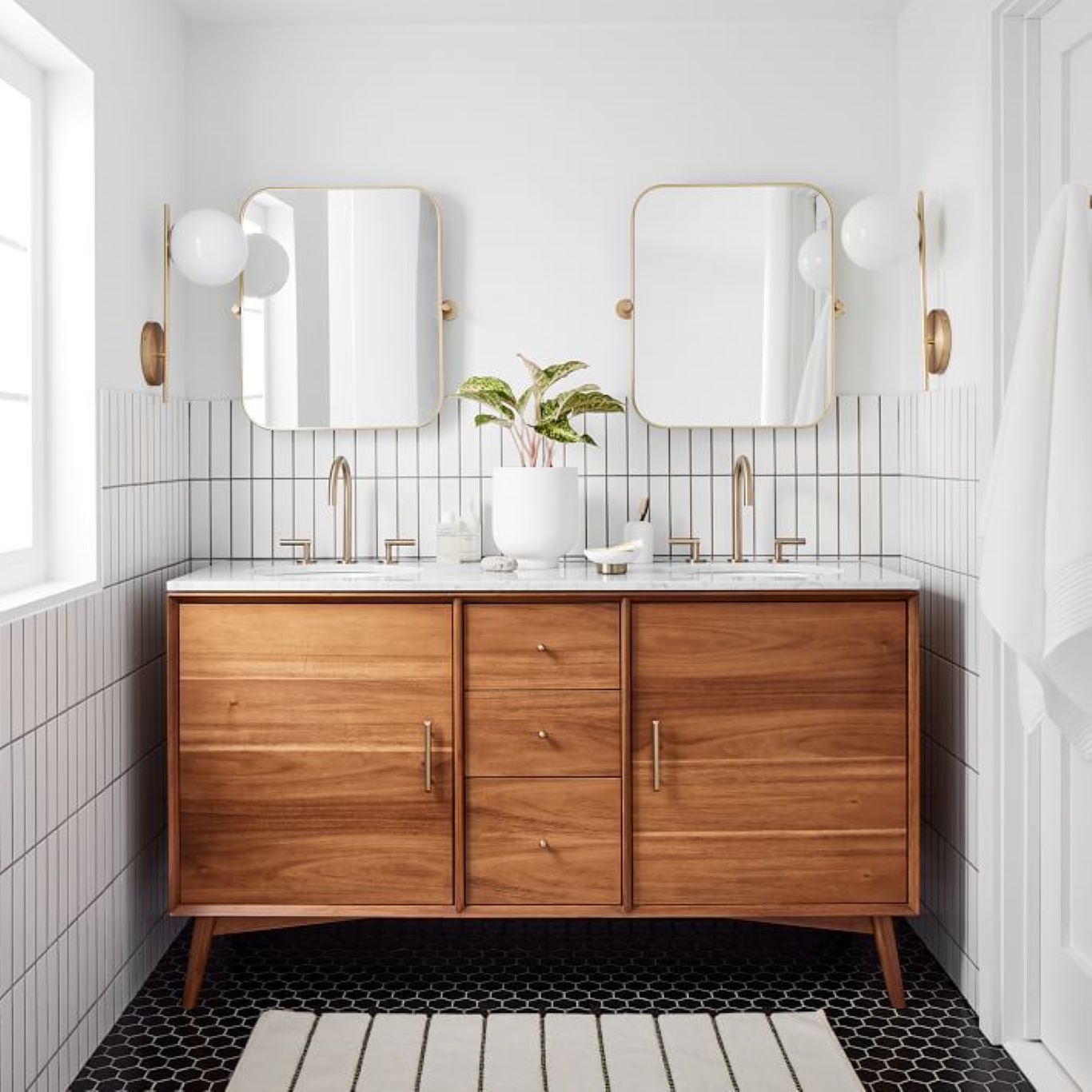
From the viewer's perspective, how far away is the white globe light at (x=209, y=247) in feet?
9.18

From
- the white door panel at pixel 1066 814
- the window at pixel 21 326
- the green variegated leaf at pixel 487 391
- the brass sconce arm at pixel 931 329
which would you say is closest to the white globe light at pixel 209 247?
the window at pixel 21 326

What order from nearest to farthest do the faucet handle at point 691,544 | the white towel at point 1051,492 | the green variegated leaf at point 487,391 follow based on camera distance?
the white towel at point 1051,492, the green variegated leaf at point 487,391, the faucet handle at point 691,544

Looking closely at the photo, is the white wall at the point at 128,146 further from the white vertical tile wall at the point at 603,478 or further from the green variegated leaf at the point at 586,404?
the green variegated leaf at the point at 586,404

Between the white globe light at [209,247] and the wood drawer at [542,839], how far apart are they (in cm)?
128

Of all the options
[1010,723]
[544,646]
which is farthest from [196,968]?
[1010,723]

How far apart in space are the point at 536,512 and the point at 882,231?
99cm

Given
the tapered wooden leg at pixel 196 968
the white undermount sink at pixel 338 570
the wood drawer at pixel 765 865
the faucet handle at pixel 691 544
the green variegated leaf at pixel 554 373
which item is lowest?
the tapered wooden leg at pixel 196 968

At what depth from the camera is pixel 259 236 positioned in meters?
3.00

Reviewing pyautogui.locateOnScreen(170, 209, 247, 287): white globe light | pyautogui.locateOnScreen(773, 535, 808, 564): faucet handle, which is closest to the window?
pyautogui.locateOnScreen(170, 209, 247, 287): white globe light

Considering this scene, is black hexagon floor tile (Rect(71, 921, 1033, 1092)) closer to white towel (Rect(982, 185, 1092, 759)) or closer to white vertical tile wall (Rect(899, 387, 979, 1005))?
white vertical tile wall (Rect(899, 387, 979, 1005))

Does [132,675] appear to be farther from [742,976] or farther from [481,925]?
[742,976]

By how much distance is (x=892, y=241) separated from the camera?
2.76m

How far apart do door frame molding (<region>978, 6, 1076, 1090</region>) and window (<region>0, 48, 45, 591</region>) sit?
1.84m

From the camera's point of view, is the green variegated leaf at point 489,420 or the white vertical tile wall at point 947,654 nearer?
the white vertical tile wall at point 947,654
